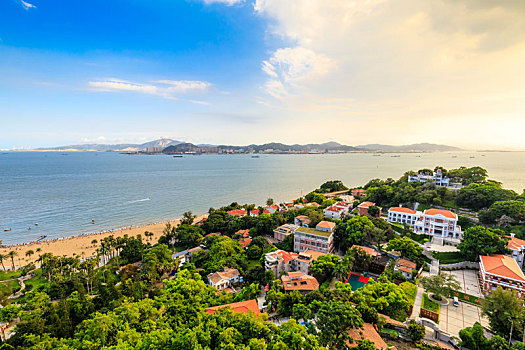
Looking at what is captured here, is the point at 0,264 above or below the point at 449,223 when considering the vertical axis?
below

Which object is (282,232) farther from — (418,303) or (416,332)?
(416,332)

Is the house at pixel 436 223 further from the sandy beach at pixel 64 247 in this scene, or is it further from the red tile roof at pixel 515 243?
the sandy beach at pixel 64 247

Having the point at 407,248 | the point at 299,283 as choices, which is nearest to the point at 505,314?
the point at 407,248

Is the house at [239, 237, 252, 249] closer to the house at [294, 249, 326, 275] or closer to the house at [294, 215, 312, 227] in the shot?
the house at [294, 215, 312, 227]

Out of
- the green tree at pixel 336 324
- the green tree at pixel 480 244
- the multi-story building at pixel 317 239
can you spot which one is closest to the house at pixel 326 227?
the multi-story building at pixel 317 239

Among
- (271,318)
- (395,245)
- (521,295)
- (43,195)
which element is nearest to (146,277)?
(271,318)

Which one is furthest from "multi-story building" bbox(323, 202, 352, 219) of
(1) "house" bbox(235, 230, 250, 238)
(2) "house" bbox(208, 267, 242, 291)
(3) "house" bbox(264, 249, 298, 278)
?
(2) "house" bbox(208, 267, 242, 291)

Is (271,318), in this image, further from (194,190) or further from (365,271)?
(194,190)
